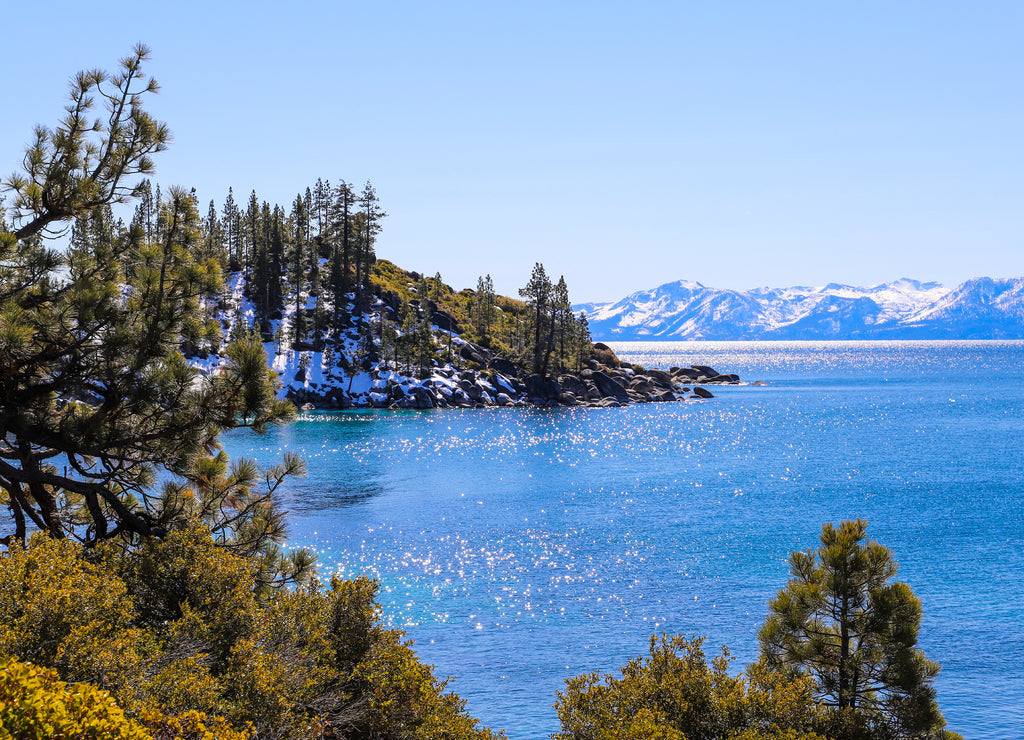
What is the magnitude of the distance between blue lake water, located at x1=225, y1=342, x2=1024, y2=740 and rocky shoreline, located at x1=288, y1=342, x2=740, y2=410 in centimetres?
1394

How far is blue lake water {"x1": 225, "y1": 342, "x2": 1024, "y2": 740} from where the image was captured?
32.9m

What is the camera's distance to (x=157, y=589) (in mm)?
13539

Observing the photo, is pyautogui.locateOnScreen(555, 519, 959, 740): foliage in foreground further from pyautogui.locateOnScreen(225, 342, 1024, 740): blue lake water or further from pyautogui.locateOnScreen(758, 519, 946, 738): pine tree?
pyautogui.locateOnScreen(225, 342, 1024, 740): blue lake water

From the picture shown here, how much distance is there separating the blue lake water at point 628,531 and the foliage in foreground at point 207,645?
5.77 meters

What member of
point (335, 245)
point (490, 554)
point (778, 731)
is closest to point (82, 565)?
point (778, 731)

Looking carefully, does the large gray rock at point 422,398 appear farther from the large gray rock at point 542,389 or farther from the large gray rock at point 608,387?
the large gray rock at point 608,387

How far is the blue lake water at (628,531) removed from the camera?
108 feet

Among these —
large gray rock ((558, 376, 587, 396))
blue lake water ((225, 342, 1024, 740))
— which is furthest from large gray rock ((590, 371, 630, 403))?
blue lake water ((225, 342, 1024, 740))

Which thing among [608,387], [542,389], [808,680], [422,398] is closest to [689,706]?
[808,680]

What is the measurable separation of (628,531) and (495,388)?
89352 millimetres

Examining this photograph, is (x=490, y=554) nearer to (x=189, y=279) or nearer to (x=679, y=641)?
(x=679, y=641)

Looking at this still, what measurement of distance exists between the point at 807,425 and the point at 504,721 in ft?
341

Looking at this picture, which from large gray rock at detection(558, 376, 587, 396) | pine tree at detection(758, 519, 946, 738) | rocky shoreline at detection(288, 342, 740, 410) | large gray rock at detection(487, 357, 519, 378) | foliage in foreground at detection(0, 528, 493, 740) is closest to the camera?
foliage in foreground at detection(0, 528, 493, 740)

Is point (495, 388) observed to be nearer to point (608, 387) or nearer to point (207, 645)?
point (608, 387)
